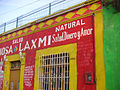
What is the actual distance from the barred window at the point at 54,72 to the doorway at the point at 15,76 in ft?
5.89

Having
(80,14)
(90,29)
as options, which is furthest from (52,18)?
(90,29)

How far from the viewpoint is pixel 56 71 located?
20.7 ft

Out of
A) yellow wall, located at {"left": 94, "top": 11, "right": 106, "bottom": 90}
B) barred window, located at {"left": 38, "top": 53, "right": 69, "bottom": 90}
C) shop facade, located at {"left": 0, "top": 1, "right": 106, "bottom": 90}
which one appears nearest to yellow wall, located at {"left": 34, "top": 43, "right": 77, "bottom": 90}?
shop facade, located at {"left": 0, "top": 1, "right": 106, "bottom": 90}

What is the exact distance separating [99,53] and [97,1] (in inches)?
67.2

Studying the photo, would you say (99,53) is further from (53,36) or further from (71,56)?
(53,36)

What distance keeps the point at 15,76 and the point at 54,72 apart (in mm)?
2723

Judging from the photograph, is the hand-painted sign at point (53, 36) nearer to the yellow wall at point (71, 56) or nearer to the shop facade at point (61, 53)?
the shop facade at point (61, 53)

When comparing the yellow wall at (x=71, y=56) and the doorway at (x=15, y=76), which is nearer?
the yellow wall at (x=71, y=56)

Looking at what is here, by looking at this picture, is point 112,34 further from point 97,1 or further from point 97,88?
point 97,88

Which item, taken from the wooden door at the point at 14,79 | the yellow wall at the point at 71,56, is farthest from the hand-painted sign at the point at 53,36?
the wooden door at the point at 14,79

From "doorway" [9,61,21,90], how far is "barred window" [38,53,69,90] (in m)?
1.79

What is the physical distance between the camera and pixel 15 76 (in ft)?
27.1

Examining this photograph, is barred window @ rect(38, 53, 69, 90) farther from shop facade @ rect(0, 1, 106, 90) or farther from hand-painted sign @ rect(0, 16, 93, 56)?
hand-painted sign @ rect(0, 16, 93, 56)

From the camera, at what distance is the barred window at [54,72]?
240 inches
